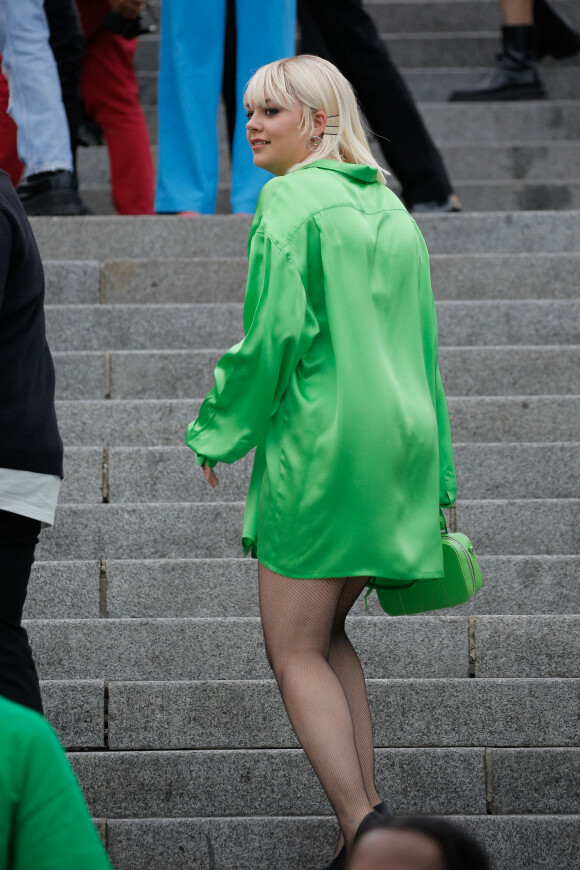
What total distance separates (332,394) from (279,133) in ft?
2.05

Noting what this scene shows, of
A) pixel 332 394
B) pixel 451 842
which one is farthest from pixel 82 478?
pixel 451 842

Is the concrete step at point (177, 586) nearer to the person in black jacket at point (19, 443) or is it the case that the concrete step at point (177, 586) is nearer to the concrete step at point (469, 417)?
the concrete step at point (469, 417)

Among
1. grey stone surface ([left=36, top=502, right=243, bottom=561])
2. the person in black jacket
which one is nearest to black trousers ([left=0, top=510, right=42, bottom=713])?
the person in black jacket

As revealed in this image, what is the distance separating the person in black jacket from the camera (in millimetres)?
2910

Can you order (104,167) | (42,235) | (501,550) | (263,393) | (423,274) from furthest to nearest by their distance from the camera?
(104,167) < (42,235) < (501,550) < (423,274) < (263,393)

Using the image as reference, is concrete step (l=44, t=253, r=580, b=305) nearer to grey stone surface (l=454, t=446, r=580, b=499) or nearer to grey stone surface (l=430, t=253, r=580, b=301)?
grey stone surface (l=430, t=253, r=580, b=301)

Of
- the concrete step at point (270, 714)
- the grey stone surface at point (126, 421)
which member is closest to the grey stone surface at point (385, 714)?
the concrete step at point (270, 714)

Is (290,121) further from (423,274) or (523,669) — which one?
(523,669)

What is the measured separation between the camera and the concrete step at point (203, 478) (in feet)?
15.6

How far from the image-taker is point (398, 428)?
9.33 feet

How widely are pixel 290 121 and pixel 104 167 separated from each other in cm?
558

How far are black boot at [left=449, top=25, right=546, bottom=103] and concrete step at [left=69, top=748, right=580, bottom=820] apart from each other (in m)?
6.17

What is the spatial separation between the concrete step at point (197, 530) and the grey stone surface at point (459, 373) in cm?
90

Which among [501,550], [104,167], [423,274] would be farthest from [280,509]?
[104,167]
